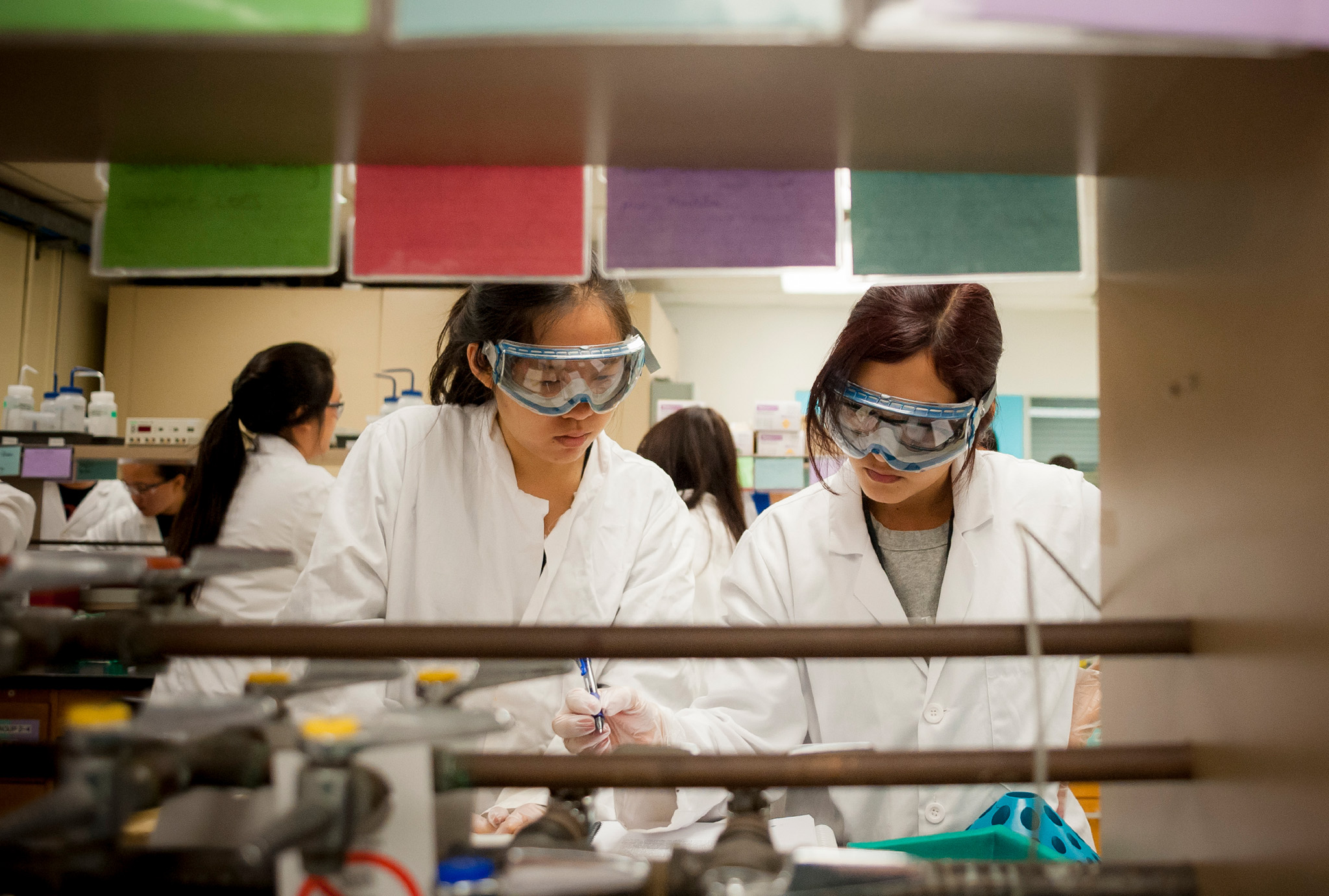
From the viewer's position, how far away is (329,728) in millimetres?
603

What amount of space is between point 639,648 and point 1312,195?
596 millimetres

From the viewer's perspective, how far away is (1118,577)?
35.5 inches

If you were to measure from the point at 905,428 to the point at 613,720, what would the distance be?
0.63 meters

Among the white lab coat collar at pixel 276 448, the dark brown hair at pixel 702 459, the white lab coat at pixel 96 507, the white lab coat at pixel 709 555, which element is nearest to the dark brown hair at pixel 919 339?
the white lab coat at pixel 709 555

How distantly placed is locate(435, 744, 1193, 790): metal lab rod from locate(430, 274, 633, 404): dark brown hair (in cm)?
93

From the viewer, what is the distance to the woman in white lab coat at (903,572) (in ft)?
4.57

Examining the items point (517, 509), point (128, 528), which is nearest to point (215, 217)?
point (517, 509)

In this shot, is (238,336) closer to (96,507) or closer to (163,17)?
(96,507)

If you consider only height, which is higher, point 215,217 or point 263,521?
point 215,217

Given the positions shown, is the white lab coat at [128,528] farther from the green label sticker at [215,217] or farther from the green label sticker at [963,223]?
the green label sticker at [963,223]

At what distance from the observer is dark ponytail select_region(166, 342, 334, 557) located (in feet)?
9.03

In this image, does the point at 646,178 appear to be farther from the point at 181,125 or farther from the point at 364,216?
the point at 181,125

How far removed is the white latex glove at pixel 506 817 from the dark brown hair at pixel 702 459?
183 centimetres

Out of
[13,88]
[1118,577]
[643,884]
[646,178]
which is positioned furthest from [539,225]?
[1118,577]
